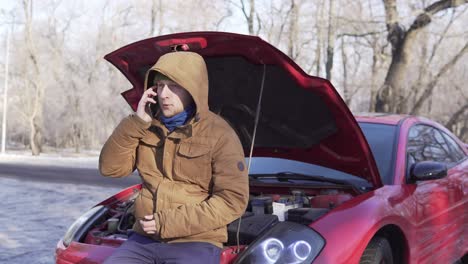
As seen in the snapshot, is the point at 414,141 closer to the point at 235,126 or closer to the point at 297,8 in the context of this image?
the point at 235,126

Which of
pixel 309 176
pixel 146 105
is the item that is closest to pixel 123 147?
pixel 146 105

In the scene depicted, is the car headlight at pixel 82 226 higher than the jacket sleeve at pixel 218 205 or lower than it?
lower

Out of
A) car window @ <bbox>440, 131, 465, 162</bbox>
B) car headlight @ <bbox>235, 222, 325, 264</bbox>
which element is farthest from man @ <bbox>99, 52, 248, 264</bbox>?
car window @ <bbox>440, 131, 465, 162</bbox>

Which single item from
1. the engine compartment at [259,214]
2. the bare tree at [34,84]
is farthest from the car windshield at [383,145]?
the bare tree at [34,84]

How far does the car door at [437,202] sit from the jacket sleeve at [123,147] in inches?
77.5

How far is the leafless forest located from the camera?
1667 centimetres

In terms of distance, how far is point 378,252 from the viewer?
9.53 feet

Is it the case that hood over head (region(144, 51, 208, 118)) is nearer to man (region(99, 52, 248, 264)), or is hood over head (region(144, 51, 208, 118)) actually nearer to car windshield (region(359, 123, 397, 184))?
man (region(99, 52, 248, 264))

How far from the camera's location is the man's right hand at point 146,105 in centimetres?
250

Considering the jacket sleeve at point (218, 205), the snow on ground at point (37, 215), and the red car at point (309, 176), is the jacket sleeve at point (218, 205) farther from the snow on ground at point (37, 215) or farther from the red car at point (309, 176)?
the snow on ground at point (37, 215)

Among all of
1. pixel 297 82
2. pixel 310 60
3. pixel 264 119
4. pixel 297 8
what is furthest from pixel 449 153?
pixel 310 60

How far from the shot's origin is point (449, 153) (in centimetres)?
447

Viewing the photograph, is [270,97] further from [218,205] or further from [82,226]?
[82,226]

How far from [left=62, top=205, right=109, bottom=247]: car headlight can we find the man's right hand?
1.22 meters
